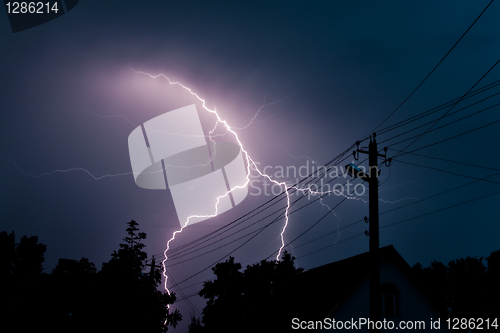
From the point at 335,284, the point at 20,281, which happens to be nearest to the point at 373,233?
the point at 335,284

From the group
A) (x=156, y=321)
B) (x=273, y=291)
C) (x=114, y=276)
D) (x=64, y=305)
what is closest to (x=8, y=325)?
(x=64, y=305)

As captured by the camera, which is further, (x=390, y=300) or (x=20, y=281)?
(x=20, y=281)

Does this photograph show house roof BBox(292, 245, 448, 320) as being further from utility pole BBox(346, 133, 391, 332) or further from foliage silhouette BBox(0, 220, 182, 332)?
foliage silhouette BBox(0, 220, 182, 332)

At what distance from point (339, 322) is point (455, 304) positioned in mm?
37753

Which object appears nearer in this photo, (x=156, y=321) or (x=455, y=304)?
(x=156, y=321)

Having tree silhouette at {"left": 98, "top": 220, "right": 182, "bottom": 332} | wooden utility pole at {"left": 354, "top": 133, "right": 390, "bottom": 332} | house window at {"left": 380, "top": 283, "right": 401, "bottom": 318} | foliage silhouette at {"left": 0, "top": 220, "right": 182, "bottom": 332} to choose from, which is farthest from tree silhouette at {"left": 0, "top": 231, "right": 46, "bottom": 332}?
house window at {"left": 380, "top": 283, "right": 401, "bottom": 318}

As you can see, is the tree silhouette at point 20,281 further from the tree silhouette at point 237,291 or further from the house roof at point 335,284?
the tree silhouette at point 237,291

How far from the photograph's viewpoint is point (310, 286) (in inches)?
694

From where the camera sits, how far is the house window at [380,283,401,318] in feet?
48.5

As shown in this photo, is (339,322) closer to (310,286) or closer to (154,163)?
(310,286)

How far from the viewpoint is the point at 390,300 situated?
1498 cm

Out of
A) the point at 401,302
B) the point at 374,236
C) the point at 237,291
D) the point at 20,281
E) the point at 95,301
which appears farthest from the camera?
the point at 237,291

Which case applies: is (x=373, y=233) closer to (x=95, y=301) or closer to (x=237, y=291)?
(x=95, y=301)

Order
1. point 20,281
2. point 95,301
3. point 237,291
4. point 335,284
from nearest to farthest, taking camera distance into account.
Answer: point 95,301 < point 335,284 < point 20,281 < point 237,291
